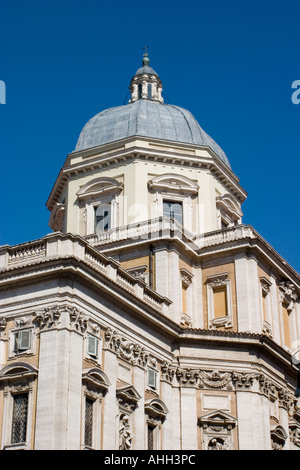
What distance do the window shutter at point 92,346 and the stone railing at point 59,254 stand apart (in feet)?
8.96

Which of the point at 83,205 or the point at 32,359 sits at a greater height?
the point at 83,205

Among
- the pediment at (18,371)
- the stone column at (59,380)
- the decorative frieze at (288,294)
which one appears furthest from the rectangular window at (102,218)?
the pediment at (18,371)

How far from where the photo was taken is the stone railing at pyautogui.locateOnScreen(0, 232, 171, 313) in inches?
1329

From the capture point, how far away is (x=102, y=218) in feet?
159

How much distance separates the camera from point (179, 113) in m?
54.1

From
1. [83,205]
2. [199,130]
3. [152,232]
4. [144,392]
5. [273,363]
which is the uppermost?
[199,130]

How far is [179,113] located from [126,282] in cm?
1979

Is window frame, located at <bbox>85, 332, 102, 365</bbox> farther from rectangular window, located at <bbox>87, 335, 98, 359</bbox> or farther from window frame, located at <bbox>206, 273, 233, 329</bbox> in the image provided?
window frame, located at <bbox>206, 273, 233, 329</bbox>

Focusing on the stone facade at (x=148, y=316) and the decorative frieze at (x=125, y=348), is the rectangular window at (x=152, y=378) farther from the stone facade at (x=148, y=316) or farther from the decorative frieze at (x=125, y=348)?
the decorative frieze at (x=125, y=348)

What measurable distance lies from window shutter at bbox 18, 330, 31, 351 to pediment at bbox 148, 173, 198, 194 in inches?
679

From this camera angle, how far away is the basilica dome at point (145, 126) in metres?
51.2

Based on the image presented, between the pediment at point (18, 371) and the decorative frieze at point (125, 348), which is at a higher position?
the decorative frieze at point (125, 348)

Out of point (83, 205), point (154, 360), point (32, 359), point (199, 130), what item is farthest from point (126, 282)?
point (199, 130)
